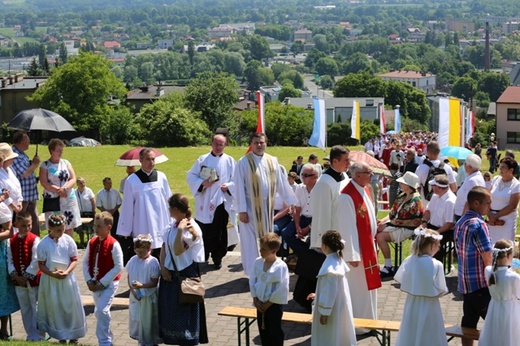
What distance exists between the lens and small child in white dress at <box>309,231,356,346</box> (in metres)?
7.99

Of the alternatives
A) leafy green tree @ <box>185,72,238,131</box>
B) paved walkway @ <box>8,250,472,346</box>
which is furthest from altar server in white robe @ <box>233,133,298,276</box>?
leafy green tree @ <box>185,72,238,131</box>

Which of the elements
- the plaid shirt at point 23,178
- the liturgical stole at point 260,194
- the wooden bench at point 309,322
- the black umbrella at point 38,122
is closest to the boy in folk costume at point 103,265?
the wooden bench at point 309,322

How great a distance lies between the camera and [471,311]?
27.7 ft

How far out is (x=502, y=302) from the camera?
776 centimetres

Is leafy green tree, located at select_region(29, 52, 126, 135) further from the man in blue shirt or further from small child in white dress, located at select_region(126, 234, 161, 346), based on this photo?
small child in white dress, located at select_region(126, 234, 161, 346)

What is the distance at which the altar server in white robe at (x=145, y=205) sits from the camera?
1088cm

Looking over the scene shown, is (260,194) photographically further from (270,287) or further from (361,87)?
(361,87)

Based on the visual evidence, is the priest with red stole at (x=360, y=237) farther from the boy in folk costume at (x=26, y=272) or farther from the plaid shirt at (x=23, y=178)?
the plaid shirt at (x=23, y=178)

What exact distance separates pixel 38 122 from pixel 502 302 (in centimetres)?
802

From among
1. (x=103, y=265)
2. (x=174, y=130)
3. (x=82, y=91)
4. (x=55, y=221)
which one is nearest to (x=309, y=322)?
(x=103, y=265)

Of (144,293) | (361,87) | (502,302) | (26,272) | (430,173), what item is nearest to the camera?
(502,302)

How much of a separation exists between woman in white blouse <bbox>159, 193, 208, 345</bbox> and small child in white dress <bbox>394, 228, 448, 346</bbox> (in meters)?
2.09

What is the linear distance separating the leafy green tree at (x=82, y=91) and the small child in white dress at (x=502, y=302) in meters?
68.4

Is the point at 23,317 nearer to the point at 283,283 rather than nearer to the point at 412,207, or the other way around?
the point at 283,283
